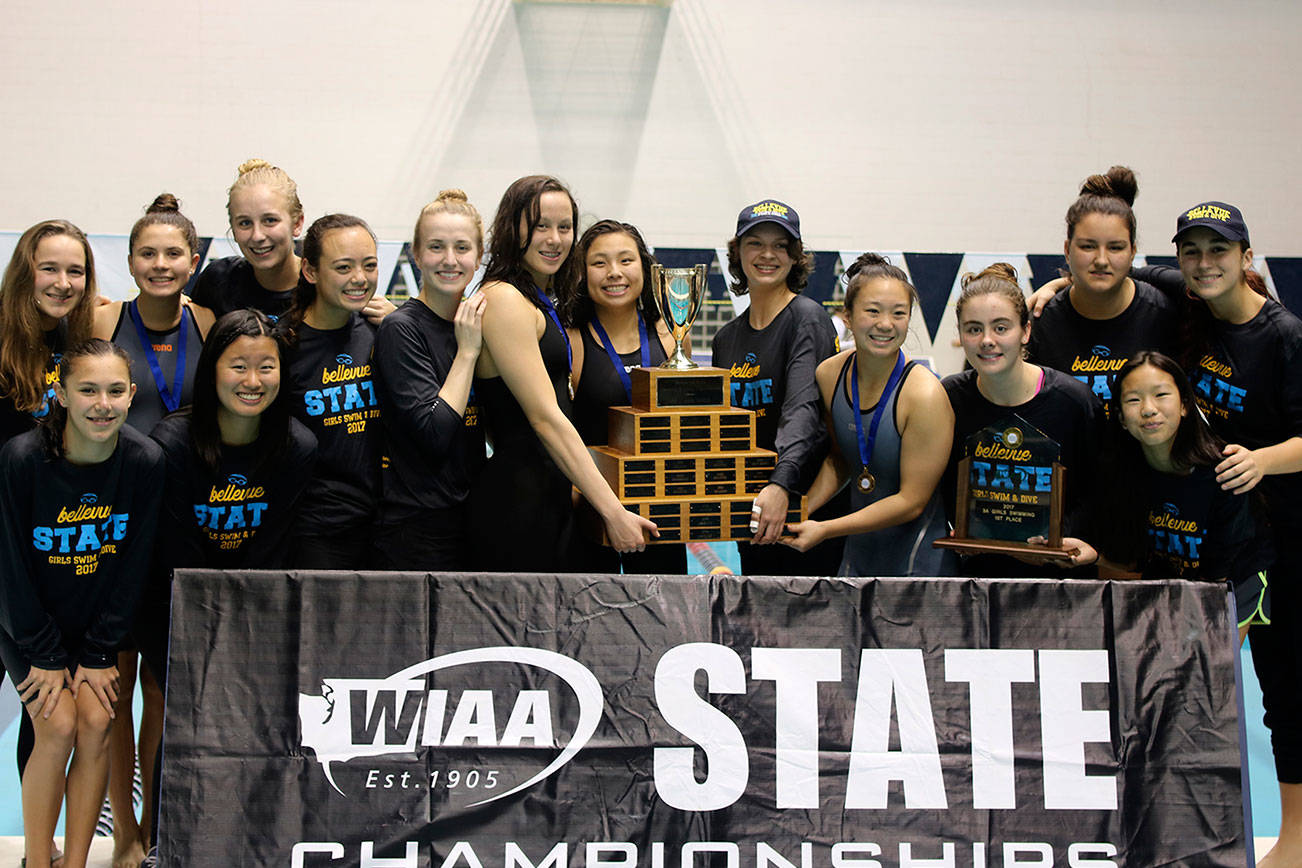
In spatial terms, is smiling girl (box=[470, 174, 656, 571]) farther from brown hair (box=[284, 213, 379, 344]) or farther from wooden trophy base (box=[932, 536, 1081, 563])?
wooden trophy base (box=[932, 536, 1081, 563])

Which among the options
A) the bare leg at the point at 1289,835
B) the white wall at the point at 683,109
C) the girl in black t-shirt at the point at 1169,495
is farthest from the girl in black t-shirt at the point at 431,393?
the white wall at the point at 683,109

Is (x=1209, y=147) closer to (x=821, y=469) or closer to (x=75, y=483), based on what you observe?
(x=821, y=469)

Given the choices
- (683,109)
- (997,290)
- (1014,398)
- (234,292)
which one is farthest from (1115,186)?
(683,109)

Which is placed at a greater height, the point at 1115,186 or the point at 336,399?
the point at 1115,186

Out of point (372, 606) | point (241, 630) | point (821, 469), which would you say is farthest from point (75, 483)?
point (821, 469)

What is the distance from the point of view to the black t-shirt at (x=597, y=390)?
318 cm

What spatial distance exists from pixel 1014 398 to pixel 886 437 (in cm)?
38

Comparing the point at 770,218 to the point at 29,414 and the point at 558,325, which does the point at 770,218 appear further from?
the point at 29,414

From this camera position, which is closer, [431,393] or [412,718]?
[412,718]

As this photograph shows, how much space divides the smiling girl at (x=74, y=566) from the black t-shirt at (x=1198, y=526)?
2732 mm

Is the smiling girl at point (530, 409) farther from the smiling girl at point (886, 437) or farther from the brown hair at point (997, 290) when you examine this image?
the brown hair at point (997, 290)

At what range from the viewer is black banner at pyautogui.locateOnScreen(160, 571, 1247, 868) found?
2.36m

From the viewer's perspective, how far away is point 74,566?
2674mm

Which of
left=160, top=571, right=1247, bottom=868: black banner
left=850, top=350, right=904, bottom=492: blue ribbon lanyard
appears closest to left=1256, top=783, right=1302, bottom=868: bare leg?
left=160, top=571, right=1247, bottom=868: black banner
